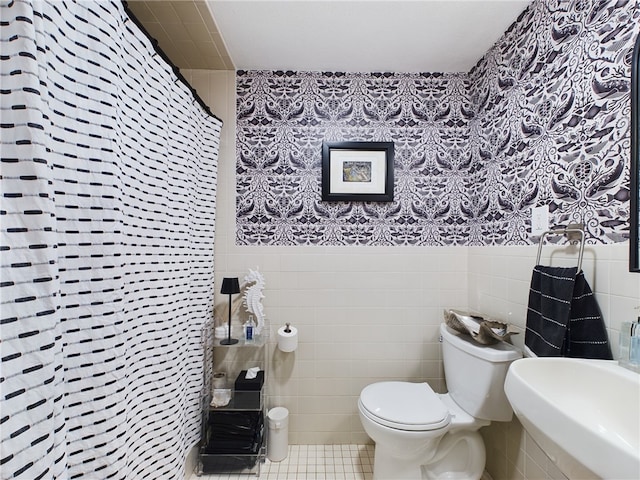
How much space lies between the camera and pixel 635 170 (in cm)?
97

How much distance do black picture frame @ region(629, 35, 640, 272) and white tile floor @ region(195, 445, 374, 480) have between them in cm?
160

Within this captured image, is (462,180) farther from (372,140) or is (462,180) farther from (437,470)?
(437,470)

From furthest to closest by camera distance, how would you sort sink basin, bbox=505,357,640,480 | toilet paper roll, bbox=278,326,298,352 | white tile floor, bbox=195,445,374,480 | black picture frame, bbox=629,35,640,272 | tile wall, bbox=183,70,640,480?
1. tile wall, bbox=183,70,640,480
2. toilet paper roll, bbox=278,326,298,352
3. white tile floor, bbox=195,445,374,480
4. black picture frame, bbox=629,35,640,272
5. sink basin, bbox=505,357,640,480

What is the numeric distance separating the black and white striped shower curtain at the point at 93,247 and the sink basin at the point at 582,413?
1158 millimetres

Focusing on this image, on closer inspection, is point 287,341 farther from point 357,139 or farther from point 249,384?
point 357,139

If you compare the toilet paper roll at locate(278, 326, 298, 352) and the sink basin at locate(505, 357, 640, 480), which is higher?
the sink basin at locate(505, 357, 640, 480)

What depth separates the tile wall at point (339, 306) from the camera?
1.96 meters

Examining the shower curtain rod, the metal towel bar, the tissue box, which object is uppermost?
the shower curtain rod

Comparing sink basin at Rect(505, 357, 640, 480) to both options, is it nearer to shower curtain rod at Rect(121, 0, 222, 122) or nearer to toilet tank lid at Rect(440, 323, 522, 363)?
toilet tank lid at Rect(440, 323, 522, 363)

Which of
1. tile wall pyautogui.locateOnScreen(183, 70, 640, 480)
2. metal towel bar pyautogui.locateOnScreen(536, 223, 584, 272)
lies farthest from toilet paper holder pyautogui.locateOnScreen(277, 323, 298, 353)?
metal towel bar pyautogui.locateOnScreen(536, 223, 584, 272)

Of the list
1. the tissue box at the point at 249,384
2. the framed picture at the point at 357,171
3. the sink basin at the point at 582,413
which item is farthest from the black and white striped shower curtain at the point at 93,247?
the sink basin at the point at 582,413

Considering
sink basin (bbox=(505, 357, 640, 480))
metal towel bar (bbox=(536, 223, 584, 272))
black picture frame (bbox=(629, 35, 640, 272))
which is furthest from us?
metal towel bar (bbox=(536, 223, 584, 272))

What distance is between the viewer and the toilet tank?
4.57 feet

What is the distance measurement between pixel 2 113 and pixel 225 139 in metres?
1.40
